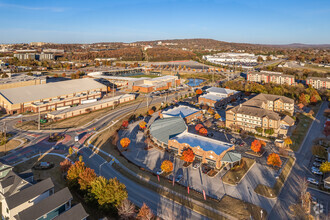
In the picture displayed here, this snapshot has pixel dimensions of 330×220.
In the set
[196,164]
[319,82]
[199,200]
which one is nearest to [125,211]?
[199,200]

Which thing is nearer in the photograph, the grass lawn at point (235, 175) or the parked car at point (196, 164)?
the grass lawn at point (235, 175)

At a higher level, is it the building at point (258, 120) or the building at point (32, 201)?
the building at point (258, 120)

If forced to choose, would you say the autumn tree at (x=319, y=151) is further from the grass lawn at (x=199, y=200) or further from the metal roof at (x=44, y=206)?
the metal roof at (x=44, y=206)

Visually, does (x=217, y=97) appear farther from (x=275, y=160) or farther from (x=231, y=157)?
(x=275, y=160)

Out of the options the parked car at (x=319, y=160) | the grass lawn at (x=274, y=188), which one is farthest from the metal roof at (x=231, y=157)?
the parked car at (x=319, y=160)

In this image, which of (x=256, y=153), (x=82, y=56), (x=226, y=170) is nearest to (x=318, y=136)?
(x=256, y=153)

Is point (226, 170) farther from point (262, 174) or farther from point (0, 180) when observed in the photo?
point (0, 180)

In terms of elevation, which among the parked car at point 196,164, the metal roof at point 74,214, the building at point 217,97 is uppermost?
the building at point 217,97
